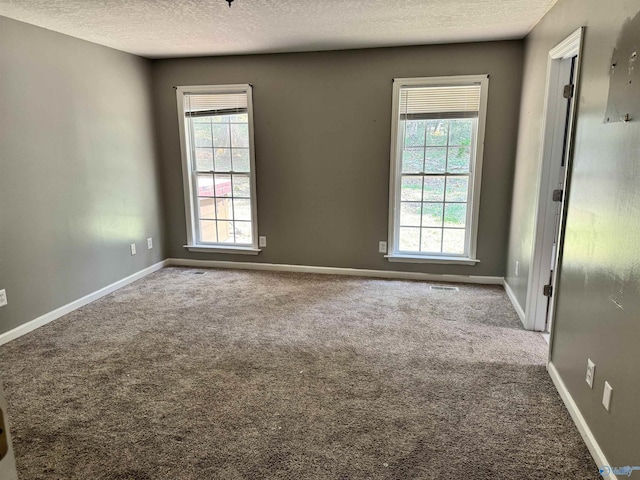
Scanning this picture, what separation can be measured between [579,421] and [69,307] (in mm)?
3855

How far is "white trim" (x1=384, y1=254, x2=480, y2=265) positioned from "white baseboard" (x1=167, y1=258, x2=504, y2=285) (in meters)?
0.14

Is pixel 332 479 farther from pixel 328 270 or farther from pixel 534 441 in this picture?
pixel 328 270

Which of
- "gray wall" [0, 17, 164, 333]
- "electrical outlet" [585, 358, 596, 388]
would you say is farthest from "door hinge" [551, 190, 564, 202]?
"gray wall" [0, 17, 164, 333]

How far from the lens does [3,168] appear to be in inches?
119

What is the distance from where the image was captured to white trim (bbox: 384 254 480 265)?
434cm

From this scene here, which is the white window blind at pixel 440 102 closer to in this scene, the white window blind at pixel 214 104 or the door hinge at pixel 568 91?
the door hinge at pixel 568 91

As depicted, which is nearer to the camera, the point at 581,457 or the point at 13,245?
the point at 581,457

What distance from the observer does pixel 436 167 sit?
4254mm

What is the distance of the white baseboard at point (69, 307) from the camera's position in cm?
315

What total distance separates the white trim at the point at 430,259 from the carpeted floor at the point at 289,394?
0.55 metres

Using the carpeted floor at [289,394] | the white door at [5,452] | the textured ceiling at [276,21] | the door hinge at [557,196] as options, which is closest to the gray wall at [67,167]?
the textured ceiling at [276,21]

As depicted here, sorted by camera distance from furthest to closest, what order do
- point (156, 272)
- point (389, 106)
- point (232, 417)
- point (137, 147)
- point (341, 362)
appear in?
point (156, 272) < point (137, 147) < point (389, 106) < point (341, 362) < point (232, 417)

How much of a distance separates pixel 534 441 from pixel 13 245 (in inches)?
143

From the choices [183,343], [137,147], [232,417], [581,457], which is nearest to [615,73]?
[581,457]
